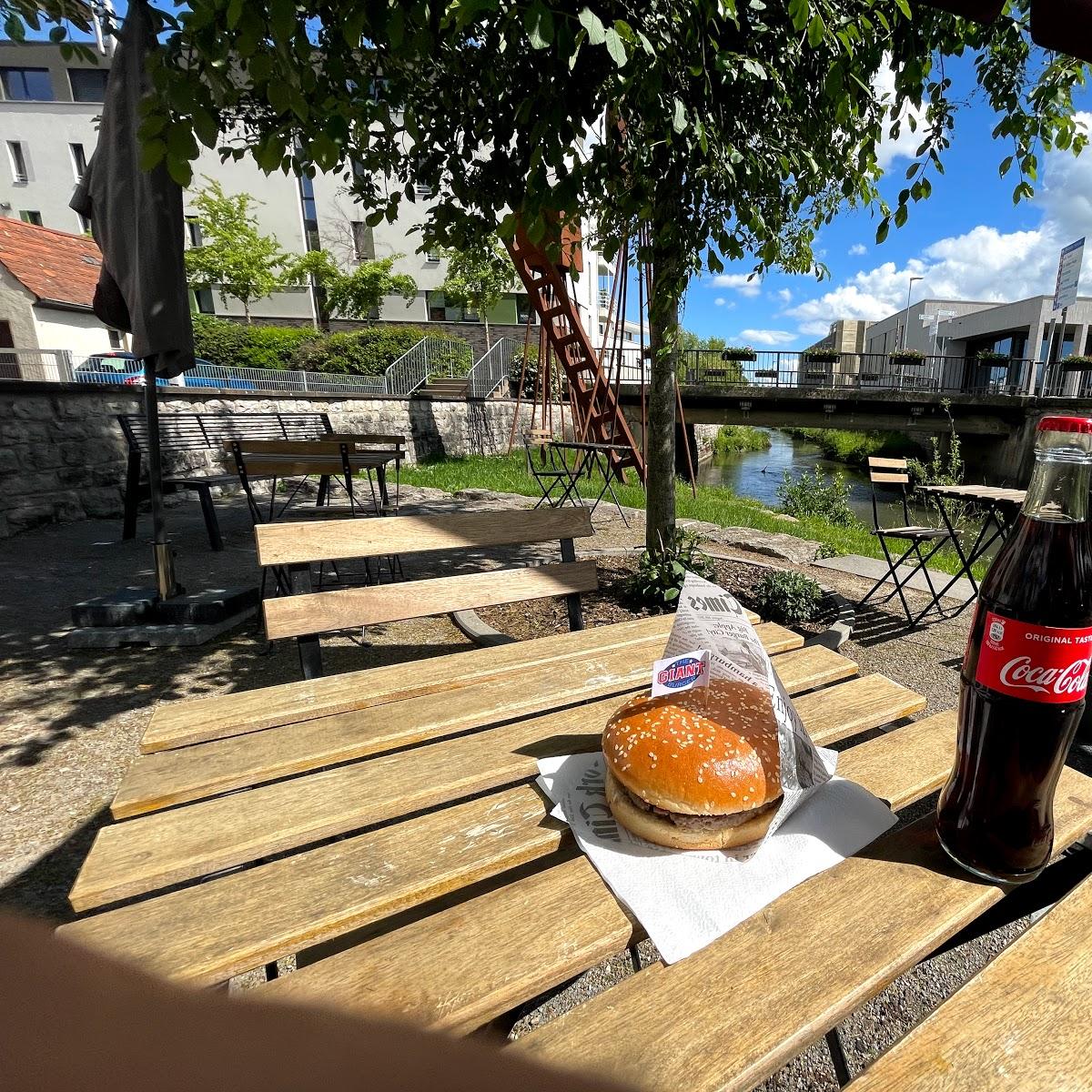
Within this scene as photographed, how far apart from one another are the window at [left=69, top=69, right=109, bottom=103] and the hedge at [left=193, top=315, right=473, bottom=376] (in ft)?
51.3

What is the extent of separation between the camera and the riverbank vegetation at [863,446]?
26.9m

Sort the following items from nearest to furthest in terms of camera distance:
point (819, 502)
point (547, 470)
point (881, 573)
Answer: point (881, 573)
point (819, 502)
point (547, 470)

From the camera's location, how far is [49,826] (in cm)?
210

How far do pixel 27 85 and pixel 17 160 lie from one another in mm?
3812

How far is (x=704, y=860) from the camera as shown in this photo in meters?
0.89

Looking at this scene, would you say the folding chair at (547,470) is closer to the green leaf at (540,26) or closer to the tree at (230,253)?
the green leaf at (540,26)

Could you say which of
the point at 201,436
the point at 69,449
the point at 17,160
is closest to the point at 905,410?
the point at 201,436

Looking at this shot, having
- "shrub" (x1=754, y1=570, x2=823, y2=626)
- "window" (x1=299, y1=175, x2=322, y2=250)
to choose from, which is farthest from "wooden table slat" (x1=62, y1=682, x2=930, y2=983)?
"window" (x1=299, y1=175, x2=322, y2=250)

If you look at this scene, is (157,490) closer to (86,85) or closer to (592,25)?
(592,25)

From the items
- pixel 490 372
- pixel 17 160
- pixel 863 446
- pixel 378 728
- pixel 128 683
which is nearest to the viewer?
pixel 378 728

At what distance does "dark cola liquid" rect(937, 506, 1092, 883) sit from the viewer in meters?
0.84

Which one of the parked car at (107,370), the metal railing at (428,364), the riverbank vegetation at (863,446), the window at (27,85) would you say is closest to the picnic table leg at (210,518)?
the parked car at (107,370)

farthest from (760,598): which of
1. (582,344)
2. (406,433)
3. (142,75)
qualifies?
(406,433)

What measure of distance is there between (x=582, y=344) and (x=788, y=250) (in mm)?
3385
